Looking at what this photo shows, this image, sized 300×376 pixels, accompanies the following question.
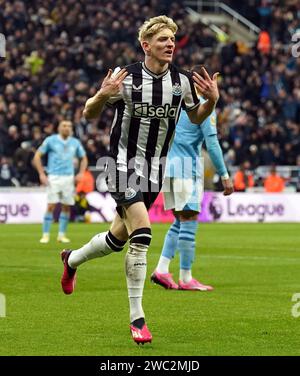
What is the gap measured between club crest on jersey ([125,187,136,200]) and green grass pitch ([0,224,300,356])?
3.47ft

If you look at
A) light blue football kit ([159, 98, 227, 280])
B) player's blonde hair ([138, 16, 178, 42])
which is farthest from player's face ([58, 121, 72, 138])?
player's blonde hair ([138, 16, 178, 42])

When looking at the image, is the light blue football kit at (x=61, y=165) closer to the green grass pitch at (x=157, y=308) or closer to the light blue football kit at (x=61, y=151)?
the light blue football kit at (x=61, y=151)

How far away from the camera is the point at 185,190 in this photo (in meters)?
12.2

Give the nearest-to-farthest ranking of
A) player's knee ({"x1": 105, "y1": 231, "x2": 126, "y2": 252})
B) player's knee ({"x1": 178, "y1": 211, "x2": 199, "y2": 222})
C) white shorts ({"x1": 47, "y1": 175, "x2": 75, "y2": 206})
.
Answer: player's knee ({"x1": 105, "y1": 231, "x2": 126, "y2": 252}) < player's knee ({"x1": 178, "y1": 211, "x2": 199, "y2": 222}) < white shorts ({"x1": 47, "y1": 175, "x2": 75, "y2": 206})

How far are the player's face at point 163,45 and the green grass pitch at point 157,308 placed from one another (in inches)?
84.3

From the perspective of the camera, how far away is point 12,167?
94.3 ft

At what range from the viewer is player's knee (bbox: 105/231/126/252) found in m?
8.87

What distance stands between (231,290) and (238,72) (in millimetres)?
25465

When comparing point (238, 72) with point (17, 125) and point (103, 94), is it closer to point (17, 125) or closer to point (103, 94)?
point (17, 125)

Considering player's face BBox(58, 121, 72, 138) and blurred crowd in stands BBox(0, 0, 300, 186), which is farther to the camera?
blurred crowd in stands BBox(0, 0, 300, 186)

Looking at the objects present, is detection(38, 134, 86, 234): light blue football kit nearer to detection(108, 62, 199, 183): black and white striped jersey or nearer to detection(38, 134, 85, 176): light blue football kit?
detection(38, 134, 85, 176): light blue football kit

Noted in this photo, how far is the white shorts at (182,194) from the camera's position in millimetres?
12180

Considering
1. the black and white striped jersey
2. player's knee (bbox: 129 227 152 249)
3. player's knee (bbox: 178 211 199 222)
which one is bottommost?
player's knee (bbox: 178 211 199 222)
